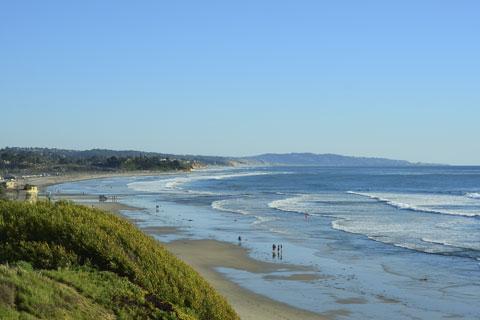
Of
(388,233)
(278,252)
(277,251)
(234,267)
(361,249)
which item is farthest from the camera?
(388,233)

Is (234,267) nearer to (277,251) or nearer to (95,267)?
(277,251)

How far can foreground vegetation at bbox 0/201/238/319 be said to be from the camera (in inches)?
444

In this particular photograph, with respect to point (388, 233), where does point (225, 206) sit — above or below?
below

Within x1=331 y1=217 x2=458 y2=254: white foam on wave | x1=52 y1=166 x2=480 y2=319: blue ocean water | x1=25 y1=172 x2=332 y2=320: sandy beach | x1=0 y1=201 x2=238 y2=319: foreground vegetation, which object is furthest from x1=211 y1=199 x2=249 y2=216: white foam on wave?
x1=0 y1=201 x2=238 y2=319: foreground vegetation

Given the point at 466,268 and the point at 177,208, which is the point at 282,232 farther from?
the point at 177,208

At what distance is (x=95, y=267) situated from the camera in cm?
1302

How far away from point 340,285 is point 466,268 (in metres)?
8.13

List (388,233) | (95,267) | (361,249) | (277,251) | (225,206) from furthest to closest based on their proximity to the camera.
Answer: (225,206), (388,233), (361,249), (277,251), (95,267)

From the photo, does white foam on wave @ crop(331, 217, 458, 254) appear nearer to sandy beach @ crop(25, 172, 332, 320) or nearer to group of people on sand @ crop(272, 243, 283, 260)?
group of people on sand @ crop(272, 243, 283, 260)

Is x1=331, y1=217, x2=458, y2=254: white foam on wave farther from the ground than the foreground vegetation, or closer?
closer

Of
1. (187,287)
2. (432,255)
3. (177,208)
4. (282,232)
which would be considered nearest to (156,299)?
(187,287)

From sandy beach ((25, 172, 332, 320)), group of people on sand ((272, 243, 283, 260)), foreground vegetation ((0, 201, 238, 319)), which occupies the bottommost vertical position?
sandy beach ((25, 172, 332, 320))

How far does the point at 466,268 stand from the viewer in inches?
1195

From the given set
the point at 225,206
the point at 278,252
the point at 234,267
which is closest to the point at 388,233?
the point at 278,252
